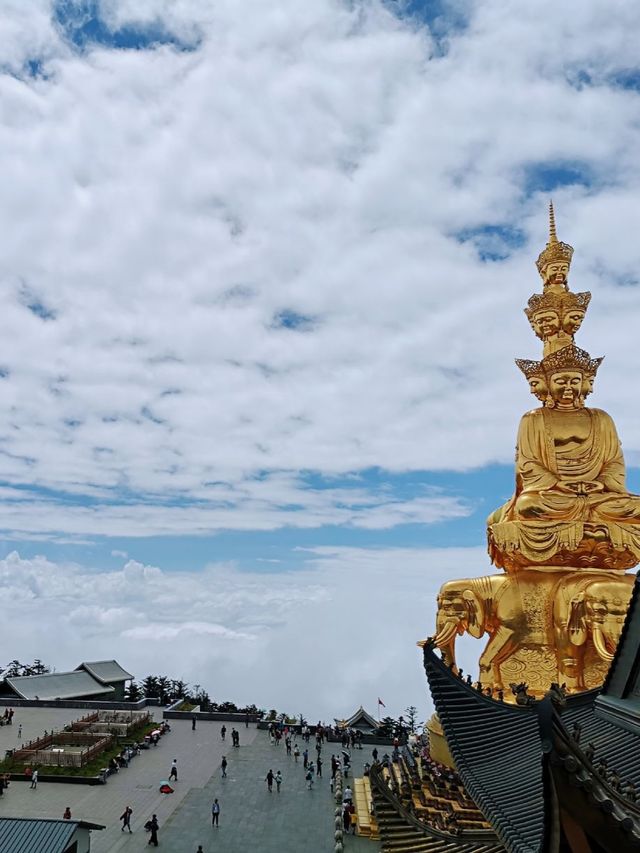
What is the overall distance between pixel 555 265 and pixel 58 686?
100 feet

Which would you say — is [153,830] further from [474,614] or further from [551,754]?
[551,754]

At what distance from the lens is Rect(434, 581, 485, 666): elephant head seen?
17.5 meters

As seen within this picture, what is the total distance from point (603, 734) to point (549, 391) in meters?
13.8

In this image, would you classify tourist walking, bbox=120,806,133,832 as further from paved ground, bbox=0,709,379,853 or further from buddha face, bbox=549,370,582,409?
buddha face, bbox=549,370,582,409

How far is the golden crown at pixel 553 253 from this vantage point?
21.0m

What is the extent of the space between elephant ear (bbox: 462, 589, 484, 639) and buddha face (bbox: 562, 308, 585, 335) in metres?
8.54

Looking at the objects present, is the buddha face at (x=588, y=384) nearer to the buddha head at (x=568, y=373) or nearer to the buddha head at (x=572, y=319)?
the buddha head at (x=568, y=373)

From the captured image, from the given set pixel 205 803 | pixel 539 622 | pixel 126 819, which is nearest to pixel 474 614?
pixel 539 622

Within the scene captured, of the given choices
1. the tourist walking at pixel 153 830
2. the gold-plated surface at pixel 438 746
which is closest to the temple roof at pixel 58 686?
the tourist walking at pixel 153 830

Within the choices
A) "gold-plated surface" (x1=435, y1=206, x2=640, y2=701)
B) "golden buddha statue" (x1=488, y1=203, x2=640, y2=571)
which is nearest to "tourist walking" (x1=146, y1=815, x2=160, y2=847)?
"gold-plated surface" (x1=435, y1=206, x2=640, y2=701)

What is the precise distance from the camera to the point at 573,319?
20.2 meters

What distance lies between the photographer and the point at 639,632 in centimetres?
727

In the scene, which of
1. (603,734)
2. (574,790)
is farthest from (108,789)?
(574,790)

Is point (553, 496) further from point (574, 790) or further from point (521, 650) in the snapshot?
point (574, 790)
